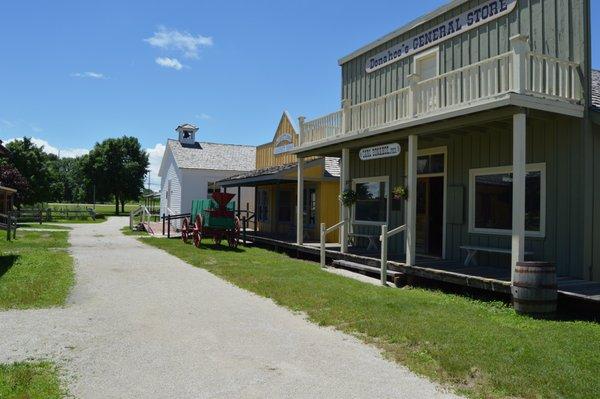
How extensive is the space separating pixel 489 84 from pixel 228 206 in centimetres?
1253

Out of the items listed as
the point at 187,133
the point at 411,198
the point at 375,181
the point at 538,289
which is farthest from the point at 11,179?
the point at 538,289

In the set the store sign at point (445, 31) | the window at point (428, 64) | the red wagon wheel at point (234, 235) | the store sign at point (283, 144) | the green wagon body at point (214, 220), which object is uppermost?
the store sign at point (445, 31)

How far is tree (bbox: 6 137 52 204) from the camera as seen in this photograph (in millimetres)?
51781

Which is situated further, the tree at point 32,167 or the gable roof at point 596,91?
the tree at point 32,167

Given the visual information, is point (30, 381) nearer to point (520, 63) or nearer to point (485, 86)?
point (520, 63)

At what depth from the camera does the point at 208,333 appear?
6.96m

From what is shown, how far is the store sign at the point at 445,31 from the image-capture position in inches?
439

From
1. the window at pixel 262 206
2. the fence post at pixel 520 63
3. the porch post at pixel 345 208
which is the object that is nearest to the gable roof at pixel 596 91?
the fence post at pixel 520 63

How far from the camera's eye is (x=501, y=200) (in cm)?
1095

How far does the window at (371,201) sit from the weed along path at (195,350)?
6235mm

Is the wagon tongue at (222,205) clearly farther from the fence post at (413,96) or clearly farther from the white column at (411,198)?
the fence post at (413,96)

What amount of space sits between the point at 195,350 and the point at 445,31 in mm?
9827

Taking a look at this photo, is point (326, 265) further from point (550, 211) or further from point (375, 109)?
point (550, 211)

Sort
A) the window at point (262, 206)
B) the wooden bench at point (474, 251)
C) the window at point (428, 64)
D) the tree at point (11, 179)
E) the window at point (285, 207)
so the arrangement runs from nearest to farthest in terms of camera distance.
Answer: the wooden bench at point (474, 251), the window at point (428, 64), the window at point (285, 207), the window at point (262, 206), the tree at point (11, 179)
